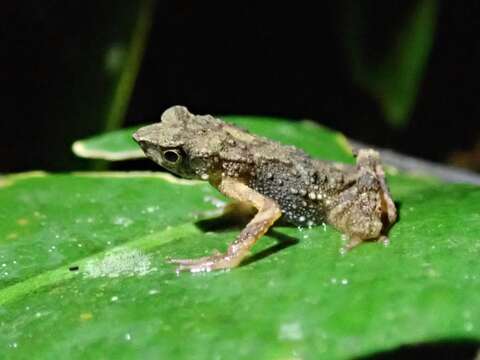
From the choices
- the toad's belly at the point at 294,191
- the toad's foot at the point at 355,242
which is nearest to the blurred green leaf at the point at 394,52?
the toad's belly at the point at 294,191

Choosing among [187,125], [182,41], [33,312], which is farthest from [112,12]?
[33,312]

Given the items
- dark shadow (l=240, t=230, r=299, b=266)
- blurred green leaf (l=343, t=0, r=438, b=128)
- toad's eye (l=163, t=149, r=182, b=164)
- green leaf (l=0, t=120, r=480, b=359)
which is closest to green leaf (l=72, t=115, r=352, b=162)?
green leaf (l=0, t=120, r=480, b=359)

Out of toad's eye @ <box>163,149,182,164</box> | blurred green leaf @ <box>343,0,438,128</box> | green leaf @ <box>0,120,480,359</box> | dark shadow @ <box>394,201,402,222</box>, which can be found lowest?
green leaf @ <box>0,120,480,359</box>

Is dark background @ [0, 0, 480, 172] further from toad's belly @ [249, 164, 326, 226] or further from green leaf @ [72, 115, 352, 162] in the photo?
toad's belly @ [249, 164, 326, 226]

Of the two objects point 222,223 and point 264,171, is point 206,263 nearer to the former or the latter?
point 222,223

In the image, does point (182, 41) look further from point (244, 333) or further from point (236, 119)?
point (244, 333)
